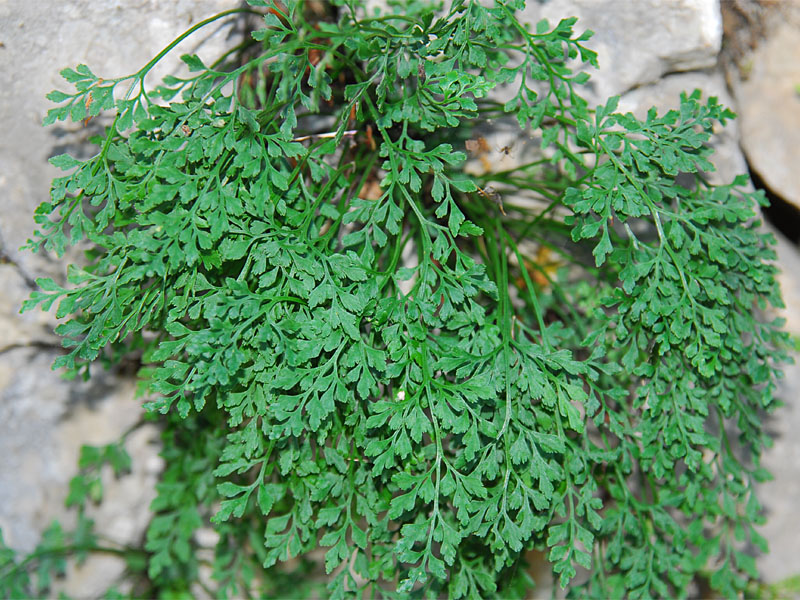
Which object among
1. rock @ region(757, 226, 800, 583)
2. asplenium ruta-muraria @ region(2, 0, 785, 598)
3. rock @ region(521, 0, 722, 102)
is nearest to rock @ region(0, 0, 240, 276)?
asplenium ruta-muraria @ region(2, 0, 785, 598)

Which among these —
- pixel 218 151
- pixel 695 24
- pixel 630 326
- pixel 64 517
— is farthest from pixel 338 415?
pixel 695 24

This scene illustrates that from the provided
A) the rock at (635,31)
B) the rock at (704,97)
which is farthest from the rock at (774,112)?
the rock at (635,31)

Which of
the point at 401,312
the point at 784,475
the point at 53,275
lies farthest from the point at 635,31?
the point at 53,275

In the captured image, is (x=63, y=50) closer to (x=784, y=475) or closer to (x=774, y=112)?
(x=774, y=112)

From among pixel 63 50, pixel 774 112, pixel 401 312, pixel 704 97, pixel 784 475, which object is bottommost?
pixel 784 475

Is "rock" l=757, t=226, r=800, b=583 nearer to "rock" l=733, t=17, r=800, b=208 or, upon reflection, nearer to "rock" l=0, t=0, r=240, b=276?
"rock" l=733, t=17, r=800, b=208

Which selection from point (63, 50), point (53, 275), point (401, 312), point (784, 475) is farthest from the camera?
point (784, 475)

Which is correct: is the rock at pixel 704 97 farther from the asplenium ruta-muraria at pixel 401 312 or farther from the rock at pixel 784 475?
the rock at pixel 784 475
